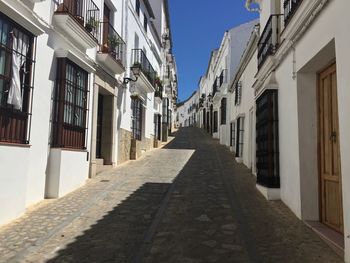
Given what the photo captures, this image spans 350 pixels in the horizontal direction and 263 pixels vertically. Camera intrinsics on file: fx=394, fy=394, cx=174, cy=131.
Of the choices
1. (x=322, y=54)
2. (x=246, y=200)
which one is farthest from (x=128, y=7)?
(x=322, y=54)

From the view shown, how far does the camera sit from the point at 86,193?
8664 millimetres

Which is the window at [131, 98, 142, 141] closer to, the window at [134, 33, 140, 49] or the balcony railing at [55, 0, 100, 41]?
the window at [134, 33, 140, 49]

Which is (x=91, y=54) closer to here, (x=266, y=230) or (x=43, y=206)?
(x=43, y=206)

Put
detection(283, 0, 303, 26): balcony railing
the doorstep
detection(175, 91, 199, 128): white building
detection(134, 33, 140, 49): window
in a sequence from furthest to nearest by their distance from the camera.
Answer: detection(175, 91, 199, 128): white building → detection(134, 33, 140, 49): window → detection(283, 0, 303, 26): balcony railing → the doorstep

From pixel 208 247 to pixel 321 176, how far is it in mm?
2293

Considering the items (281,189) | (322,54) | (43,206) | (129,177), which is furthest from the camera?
(129,177)

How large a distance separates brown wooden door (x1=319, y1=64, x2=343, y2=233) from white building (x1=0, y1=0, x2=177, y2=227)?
191 inches

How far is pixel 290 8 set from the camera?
24.1 ft

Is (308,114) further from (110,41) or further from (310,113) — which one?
(110,41)

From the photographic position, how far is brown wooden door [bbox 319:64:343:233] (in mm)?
5621

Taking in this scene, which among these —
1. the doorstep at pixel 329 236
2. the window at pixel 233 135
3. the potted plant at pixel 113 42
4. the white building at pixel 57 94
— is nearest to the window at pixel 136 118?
the white building at pixel 57 94

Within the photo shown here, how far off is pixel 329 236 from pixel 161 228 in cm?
245

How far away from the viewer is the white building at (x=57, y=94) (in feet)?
20.6

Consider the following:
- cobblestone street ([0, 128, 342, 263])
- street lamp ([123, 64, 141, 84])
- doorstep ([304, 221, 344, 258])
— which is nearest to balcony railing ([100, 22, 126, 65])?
street lamp ([123, 64, 141, 84])
